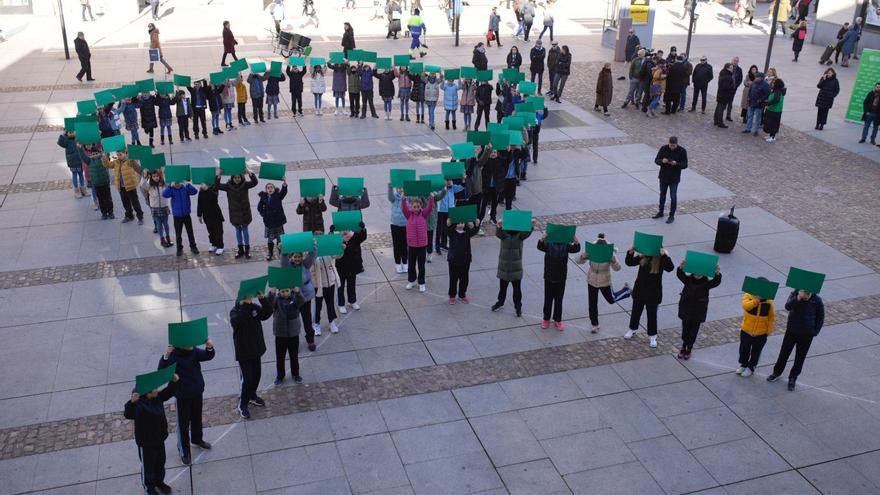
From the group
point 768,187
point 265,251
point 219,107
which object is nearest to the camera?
point 265,251

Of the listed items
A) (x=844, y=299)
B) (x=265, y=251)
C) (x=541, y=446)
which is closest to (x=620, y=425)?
(x=541, y=446)

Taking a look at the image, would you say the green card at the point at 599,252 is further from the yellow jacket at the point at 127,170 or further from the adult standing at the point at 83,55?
the adult standing at the point at 83,55

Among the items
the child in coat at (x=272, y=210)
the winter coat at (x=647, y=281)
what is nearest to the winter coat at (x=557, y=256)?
the winter coat at (x=647, y=281)

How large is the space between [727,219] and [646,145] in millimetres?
5959

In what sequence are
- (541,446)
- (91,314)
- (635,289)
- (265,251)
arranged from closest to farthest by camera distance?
(541,446) → (635,289) → (91,314) → (265,251)

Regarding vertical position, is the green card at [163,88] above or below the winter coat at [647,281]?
above

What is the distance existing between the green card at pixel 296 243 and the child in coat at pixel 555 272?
115 inches

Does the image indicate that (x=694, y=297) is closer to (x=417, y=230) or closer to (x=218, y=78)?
(x=417, y=230)

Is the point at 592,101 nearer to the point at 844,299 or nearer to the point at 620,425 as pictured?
the point at 844,299

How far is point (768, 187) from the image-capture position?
Answer: 16156 mm

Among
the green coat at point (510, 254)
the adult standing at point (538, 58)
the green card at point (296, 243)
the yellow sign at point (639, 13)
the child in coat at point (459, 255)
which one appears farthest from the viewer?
the yellow sign at point (639, 13)

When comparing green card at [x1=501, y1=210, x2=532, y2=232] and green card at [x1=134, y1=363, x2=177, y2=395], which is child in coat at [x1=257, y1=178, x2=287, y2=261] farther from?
green card at [x1=134, y1=363, x2=177, y2=395]

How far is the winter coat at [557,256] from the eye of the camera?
10.3m

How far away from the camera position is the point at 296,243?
9.70m
